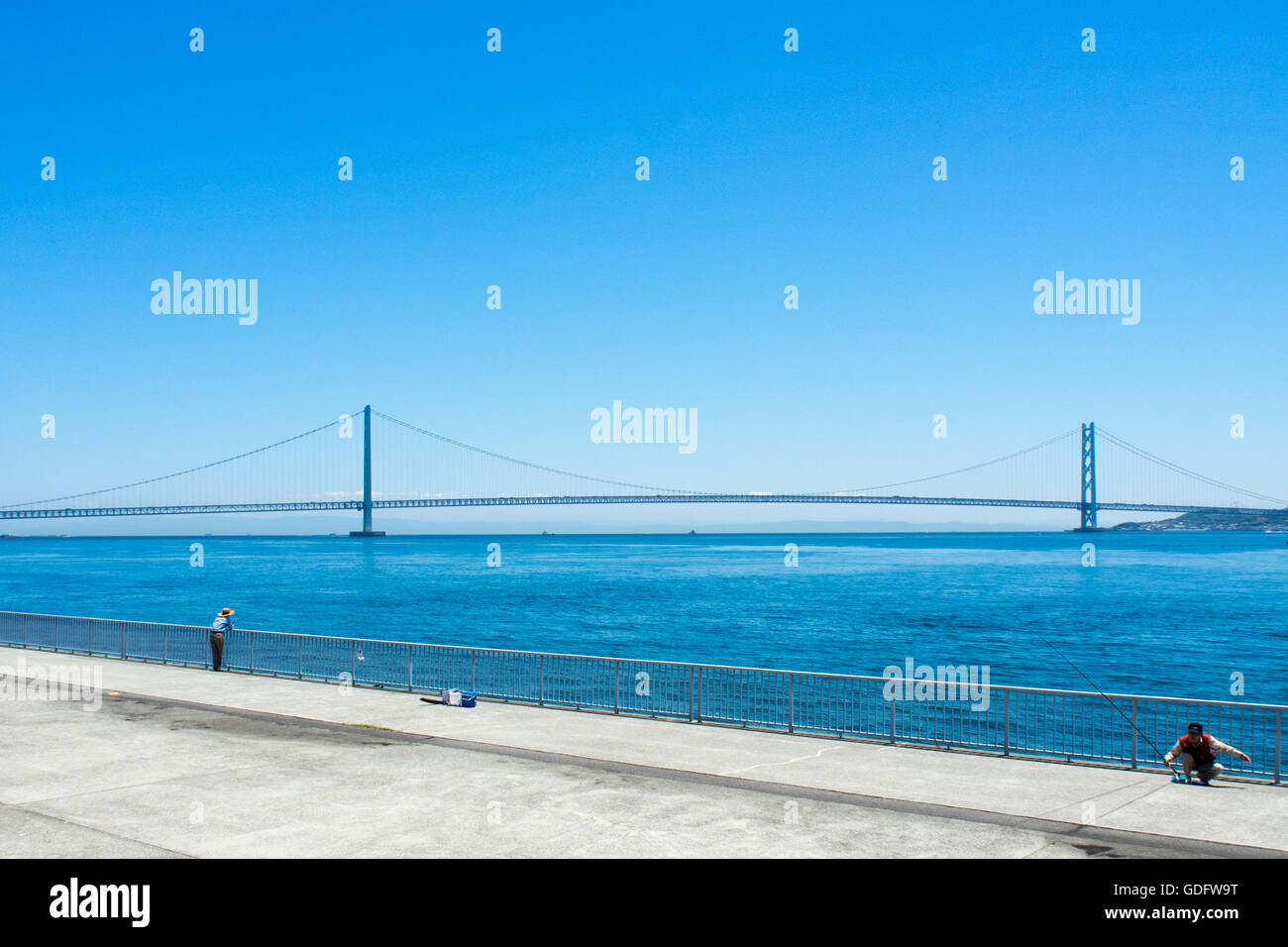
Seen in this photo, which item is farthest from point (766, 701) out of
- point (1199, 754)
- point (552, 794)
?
point (552, 794)

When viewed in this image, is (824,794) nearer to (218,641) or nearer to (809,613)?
(218,641)

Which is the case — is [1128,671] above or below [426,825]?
below

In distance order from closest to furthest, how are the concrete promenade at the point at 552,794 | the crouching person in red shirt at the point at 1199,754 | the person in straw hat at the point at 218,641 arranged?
the concrete promenade at the point at 552,794 < the crouching person in red shirt at the point at 1199,754 < the person in straw hat at the point at 218,641

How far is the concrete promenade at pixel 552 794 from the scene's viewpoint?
1098 cm

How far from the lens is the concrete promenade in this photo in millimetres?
10984

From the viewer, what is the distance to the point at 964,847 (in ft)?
35.6

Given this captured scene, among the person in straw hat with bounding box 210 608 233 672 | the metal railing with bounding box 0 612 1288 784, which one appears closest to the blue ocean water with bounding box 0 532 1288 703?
the metal railing with bounding box 0 612 1288 784

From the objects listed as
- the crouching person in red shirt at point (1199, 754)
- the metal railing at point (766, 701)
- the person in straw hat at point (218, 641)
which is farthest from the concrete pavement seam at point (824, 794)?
the person in straw hat at point (218, 641)

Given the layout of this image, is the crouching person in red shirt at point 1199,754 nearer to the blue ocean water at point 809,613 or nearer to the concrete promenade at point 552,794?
the concrete promenade at point 552,794

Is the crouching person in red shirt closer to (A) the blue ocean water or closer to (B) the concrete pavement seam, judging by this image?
(B) the concrete pavement seam

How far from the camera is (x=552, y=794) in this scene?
43.1 feet

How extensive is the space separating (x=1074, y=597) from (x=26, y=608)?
82.5 m
